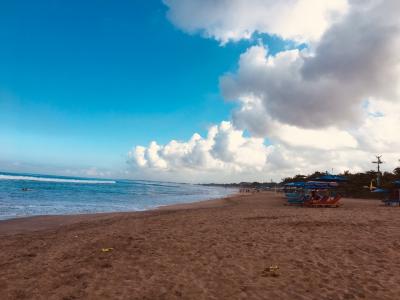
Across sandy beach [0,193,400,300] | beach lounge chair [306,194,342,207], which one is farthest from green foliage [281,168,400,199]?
sandy beach [0,193,400,300]

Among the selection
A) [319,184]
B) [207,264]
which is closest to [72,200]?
[319,184]

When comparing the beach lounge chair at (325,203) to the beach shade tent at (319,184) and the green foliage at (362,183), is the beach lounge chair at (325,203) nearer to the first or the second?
the beach shade tent at (319,184)

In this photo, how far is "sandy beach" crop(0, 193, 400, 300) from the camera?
6.05 metres

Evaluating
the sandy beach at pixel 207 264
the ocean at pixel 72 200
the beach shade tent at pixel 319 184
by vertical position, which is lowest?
the ocean at pixel 72 200

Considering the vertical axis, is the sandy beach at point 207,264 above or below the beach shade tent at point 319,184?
below

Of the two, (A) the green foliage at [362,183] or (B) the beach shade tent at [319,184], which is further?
(A) the green foliage at [362,183]

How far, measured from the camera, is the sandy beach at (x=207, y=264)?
605cm

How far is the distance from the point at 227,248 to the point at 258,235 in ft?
7.30

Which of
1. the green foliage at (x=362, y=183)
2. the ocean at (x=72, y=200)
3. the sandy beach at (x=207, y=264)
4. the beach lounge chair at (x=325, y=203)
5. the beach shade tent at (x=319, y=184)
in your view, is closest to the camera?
the sandy beach at (x=207, y=264)

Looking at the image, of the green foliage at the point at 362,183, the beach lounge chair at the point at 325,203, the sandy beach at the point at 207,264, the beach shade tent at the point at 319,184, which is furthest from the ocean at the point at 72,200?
the green foliage at the point at 362,183

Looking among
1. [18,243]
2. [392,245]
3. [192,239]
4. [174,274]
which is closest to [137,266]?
[174,274]

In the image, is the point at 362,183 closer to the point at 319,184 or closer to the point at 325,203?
the point at 319,184

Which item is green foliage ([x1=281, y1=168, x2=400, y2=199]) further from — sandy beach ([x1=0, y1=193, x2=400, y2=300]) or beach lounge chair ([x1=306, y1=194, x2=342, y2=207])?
sandy beach ([x1=0, y1=193, x2=400, y2=300])

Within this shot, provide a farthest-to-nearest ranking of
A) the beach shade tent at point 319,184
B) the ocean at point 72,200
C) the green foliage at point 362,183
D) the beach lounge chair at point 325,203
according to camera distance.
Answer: the green foliage at point 362,183, the beach shade tent at point 319,184, the beach lounge chair at point 325,203, the ocean at point 72,200
